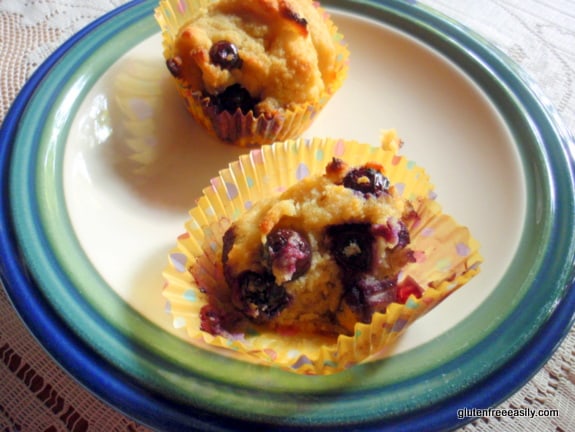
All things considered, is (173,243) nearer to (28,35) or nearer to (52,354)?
(52,354)

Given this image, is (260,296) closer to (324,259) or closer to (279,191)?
(324,259)

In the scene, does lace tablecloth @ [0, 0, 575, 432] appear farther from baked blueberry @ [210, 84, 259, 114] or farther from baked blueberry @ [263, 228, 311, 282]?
baked blueberry @ [210, 84, 259, 114]

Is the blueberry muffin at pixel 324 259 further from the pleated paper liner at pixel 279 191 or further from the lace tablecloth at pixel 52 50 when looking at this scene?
the lace tablecloth at pixel 52 50

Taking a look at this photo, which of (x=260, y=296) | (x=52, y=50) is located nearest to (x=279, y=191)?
(x=260, y=296)

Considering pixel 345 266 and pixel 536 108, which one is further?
pixel 536 108

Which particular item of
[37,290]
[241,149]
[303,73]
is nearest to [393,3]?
[303,73]

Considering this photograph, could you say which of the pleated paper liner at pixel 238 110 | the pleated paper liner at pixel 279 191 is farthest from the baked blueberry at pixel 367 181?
the pleated paper liner at pixel 238 110
